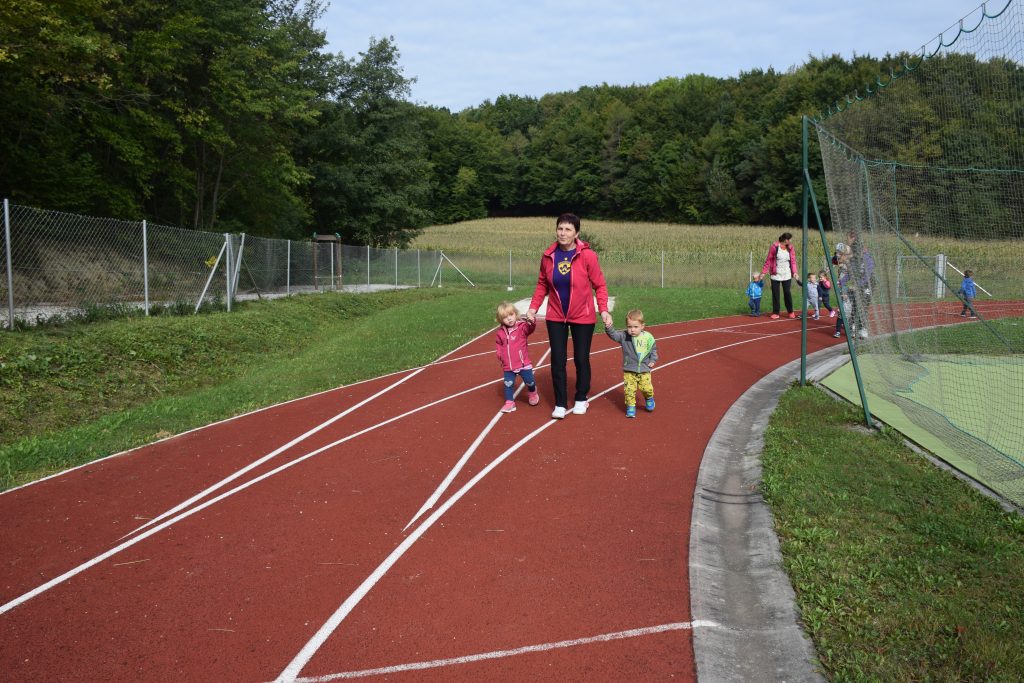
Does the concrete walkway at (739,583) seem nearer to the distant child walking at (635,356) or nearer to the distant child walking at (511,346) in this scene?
the distant child walking at (635,356)

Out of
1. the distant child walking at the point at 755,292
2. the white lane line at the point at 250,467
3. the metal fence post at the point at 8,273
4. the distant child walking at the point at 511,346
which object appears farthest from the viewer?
the distant child walking at the point at 755,292

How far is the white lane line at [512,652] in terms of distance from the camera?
356 centimetres

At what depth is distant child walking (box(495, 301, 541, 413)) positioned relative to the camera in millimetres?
8812

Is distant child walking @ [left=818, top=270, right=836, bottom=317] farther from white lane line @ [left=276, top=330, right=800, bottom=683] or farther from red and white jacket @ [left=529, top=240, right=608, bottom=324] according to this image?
white lane line @ [left=276, top=330, right=800, bottom=683]

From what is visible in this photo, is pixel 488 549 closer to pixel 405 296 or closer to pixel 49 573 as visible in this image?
pixel 49 573

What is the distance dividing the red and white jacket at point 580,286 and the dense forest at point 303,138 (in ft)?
33.9

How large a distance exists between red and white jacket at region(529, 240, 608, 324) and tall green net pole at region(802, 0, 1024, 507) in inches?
114

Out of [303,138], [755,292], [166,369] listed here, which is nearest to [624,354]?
[166,369]

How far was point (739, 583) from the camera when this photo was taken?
447cm

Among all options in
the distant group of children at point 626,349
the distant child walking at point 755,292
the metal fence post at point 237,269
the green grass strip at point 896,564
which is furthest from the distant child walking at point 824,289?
the metal fence post at point 237,269

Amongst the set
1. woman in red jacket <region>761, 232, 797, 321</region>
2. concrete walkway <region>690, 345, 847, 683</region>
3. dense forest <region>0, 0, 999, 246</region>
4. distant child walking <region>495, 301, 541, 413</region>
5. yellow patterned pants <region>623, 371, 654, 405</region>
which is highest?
dense forest <region>0, 0, 999, 246</region>

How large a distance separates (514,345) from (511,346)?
0.04 metres

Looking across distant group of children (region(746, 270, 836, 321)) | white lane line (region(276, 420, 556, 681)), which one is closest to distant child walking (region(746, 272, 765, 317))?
distant group of children (region(746, 270, 836, 321))

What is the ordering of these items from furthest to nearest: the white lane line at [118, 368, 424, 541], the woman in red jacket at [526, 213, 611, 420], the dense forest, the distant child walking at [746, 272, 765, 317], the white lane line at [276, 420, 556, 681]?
the dense forest < the distant child walking at [746, 272, 765, 317] < the woman in red jacket at [526, 213, 611, 420] < the white lane line at [118, 368, 424, 541] < the white lane line at [276, 420, 556, 681]
